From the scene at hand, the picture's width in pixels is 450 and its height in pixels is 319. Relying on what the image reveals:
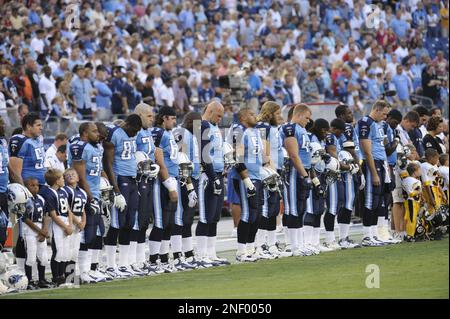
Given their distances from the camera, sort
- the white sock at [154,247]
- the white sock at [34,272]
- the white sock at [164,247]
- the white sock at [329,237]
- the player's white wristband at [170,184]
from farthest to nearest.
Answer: the white sock at [329,237] → the white sock at [164,247] → the white sock at [154,247] → the player's white wristband at [170,184] → the white sock at [34,272]

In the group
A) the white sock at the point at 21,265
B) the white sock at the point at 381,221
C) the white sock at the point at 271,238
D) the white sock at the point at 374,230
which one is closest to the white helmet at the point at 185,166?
the white sock at the point at 271,238

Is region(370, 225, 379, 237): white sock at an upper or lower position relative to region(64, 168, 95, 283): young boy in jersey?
lower

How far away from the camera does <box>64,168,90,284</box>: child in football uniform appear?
46.6 feet

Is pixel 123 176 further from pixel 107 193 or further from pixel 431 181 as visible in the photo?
pixel 431 181

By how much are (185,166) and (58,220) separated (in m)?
2.37

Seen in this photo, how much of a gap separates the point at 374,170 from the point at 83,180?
5235 millimetres

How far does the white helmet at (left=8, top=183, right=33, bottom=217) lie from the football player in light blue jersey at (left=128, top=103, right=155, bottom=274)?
1.69 metres

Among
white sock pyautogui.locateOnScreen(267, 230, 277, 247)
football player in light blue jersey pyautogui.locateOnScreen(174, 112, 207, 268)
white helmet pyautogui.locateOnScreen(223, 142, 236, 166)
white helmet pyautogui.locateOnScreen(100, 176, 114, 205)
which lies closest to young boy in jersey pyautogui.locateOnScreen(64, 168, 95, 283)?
white helmet pyautogui.locateOnScreen(100, 176, 114, 205)

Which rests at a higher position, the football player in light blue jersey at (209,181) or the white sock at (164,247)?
the football player in light blue jersey at (209,181)

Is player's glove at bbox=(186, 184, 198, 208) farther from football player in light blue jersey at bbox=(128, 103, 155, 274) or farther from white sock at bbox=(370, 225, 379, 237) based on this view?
white sock at bbox=(370, 225, 379, 237)

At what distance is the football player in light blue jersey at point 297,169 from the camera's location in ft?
55.5

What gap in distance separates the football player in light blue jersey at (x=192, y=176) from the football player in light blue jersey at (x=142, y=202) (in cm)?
60

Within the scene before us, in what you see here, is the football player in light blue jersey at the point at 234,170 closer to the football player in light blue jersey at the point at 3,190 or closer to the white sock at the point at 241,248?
the white sock at the point at 241,248
